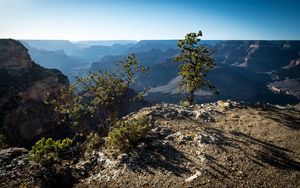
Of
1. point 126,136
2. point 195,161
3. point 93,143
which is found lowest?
point 93,143

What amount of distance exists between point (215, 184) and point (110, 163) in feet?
20.4

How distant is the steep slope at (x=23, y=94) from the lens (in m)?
62.8

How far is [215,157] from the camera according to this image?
52.2ft

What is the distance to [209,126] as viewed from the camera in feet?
71.7

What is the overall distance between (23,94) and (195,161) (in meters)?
62.5

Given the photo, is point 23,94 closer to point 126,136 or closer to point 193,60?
point 193,60

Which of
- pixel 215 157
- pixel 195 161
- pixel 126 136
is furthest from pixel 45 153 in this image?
pixel 215 157

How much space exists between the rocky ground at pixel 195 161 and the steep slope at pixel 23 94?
157ft

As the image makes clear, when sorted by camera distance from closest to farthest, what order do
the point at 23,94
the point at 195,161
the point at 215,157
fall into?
the point at 195,161
the point at 215,157
the point at 23,94

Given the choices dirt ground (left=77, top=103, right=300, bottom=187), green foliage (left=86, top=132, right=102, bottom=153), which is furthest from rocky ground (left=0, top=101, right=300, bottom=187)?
green foliage (left=86, top=132, right=102, bottom=153)

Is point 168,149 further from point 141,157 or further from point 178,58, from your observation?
point 178,58

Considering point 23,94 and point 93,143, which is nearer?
point 93,143

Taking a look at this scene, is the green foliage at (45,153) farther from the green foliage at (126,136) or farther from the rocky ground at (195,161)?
the green foliage at (126,136)

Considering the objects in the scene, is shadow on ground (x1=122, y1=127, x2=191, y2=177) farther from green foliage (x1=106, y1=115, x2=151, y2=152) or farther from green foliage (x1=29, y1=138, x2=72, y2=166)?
green foliage (x1=29, y1=138, x2=72, y2=166)
